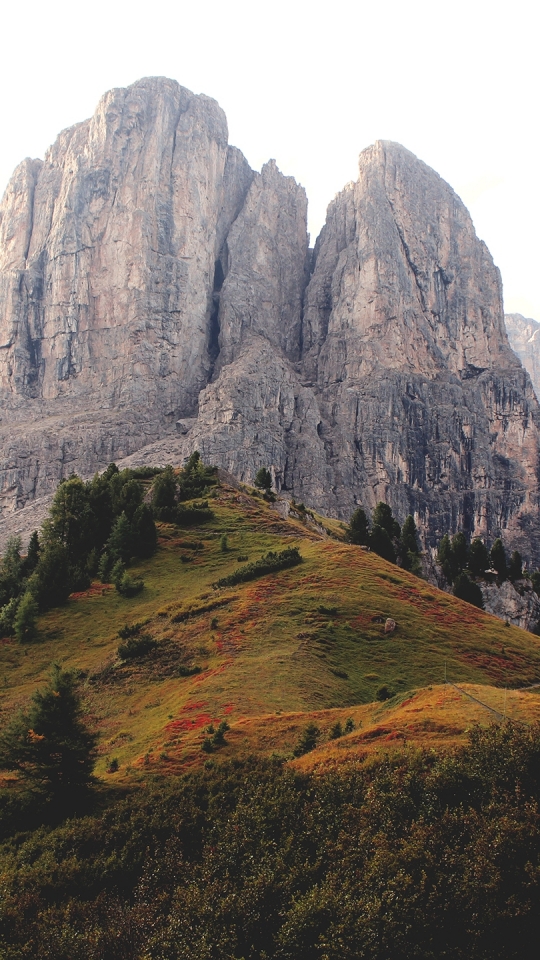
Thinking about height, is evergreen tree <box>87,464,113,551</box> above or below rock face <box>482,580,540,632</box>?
above

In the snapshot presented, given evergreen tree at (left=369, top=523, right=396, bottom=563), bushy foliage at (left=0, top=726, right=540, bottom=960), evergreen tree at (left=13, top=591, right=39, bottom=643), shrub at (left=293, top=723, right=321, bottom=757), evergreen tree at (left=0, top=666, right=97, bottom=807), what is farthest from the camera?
evergreen tree at (left=369, top=523, right=396, bottom=563)

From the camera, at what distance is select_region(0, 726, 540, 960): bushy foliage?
78.6 ft

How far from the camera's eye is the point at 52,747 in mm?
35125

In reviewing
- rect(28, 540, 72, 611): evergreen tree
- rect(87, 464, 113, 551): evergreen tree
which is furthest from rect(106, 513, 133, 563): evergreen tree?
rect(28, 540, 72, 611): evergreen tree

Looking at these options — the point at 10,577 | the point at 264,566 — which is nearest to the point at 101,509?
the point at 10,577

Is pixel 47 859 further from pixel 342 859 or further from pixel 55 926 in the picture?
pixel 342 859

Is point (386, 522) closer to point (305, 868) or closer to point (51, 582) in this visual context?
point (51, 582)

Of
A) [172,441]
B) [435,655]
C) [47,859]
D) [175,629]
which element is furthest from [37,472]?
[47,859]

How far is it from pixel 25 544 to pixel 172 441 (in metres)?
53.7

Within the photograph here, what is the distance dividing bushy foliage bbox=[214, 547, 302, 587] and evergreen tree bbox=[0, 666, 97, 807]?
105ft

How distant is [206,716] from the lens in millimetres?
41812

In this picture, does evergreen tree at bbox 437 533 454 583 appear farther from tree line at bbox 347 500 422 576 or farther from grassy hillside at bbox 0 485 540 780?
grassy hillside at bbox 0 485 540 780

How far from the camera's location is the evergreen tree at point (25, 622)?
66.1 m

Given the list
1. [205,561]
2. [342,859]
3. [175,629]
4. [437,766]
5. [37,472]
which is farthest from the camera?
[37,472]
